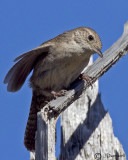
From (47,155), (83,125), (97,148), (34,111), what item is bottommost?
(47,155)

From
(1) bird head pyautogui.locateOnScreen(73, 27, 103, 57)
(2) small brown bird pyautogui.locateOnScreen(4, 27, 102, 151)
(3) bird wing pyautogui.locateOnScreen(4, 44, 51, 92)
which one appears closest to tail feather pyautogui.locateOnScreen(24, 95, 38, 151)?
(2) small brown bird pyautogui.locateOnScreen(4, 27, 102, 151)

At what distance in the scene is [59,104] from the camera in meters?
4.35

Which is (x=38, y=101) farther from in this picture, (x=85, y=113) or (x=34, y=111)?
(x=85, y=113)

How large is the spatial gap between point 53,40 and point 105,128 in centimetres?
141

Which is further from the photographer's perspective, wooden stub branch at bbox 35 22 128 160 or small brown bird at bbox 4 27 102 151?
small brown bird at bbox 4 27 102 151

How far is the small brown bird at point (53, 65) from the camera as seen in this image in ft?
17.8

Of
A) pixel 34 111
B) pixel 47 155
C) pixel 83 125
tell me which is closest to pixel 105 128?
pixel 83 125

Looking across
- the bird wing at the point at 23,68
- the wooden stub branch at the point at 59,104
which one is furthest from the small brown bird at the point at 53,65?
the wooden stub branch at the point at 59,104

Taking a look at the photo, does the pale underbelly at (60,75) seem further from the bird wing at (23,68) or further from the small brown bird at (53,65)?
the bird wing at (23,68)

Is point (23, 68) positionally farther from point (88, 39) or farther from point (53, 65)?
point (88, 39)

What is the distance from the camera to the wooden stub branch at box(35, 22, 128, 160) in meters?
3.94

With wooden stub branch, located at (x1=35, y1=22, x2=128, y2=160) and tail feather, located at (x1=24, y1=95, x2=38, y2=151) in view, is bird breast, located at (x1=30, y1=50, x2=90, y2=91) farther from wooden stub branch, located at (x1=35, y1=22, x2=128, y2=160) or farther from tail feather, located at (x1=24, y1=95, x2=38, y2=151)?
tail feather, located at (x1=24, y1=95, x2=38, y2=151)

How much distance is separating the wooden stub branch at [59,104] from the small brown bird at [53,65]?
16 cm

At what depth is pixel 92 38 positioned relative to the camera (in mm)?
5699
